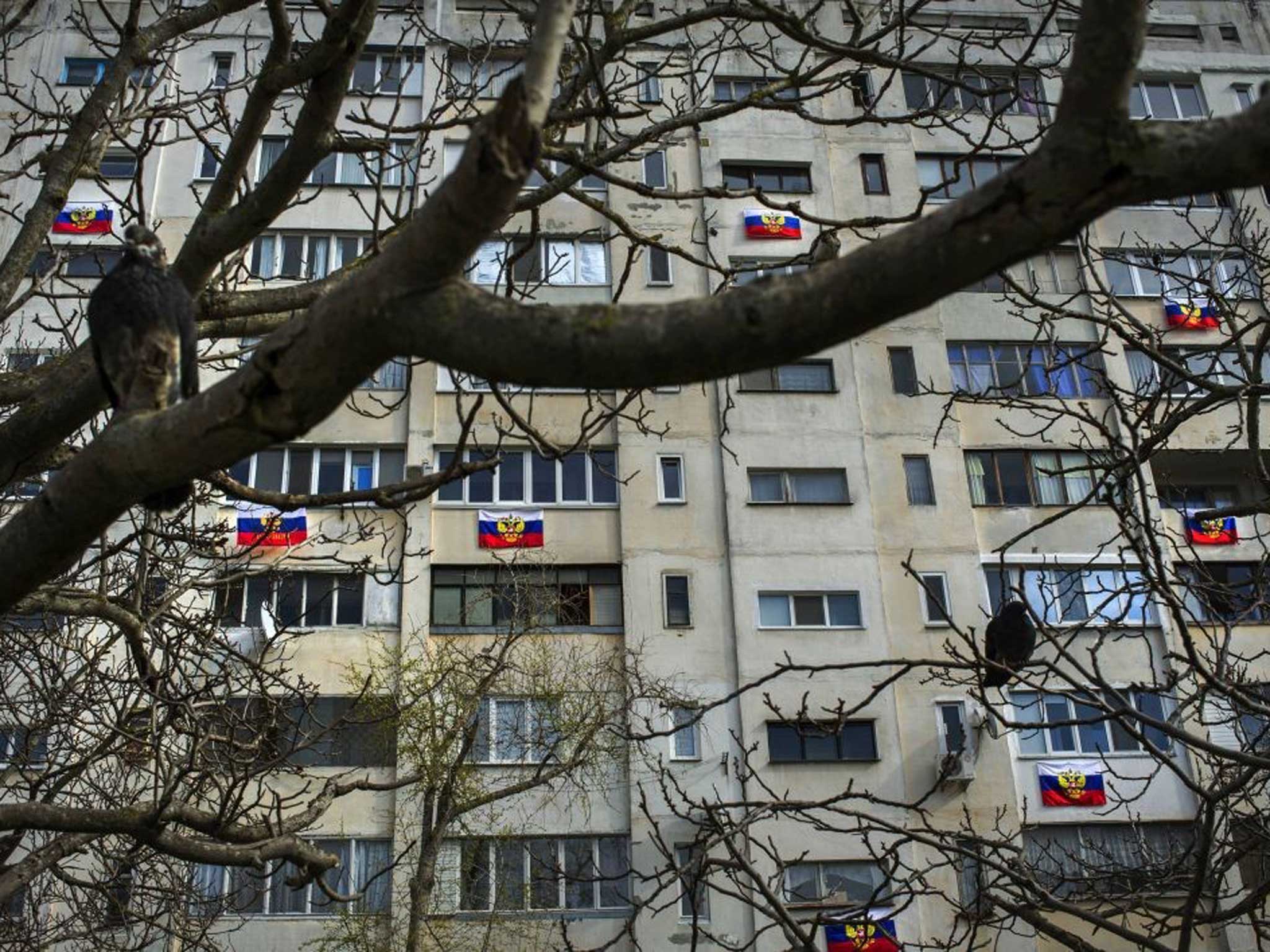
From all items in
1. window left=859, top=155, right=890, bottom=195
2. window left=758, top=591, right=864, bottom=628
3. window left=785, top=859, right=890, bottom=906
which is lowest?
window left=785, top=859, right=890, bottom=906

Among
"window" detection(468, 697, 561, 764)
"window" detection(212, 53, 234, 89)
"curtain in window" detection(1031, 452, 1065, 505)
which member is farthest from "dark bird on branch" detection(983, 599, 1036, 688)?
"window" detection(212, 53, 234, 89)

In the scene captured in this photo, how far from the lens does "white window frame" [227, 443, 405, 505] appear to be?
24062 millimetres

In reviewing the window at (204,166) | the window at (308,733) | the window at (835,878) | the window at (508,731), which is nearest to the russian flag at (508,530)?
the window at (508,731)

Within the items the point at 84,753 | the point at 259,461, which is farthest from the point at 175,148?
the point at 84,753

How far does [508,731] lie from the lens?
73.7 ft

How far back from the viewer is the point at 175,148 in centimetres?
2709

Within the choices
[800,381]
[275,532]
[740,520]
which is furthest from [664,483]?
[275,532]

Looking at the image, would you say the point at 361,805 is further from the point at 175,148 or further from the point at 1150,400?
the point at 1150,400

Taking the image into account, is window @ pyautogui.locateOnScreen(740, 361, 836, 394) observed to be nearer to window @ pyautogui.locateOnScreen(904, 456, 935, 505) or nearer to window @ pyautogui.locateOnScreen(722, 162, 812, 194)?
window @ pyautogui.locateOnScreen(904, 456, 935, 505)

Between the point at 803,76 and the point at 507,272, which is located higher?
the point at 803,76

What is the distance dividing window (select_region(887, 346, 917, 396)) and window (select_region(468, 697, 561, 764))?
31.8 feet

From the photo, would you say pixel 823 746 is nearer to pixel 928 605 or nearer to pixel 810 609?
pixel 810 609

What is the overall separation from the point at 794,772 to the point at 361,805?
7609 mm

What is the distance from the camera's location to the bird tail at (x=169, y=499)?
3750mm
